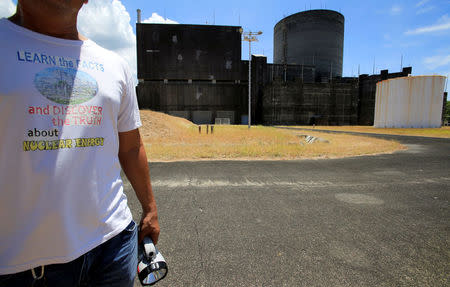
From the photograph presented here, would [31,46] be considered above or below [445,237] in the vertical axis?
above

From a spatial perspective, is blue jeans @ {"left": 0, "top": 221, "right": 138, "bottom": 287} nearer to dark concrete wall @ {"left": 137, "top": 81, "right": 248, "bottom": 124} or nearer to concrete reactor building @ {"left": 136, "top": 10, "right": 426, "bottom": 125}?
concrete reactor building @ {"left": 136, "top": 10, "right": 426, "bottom": 125}

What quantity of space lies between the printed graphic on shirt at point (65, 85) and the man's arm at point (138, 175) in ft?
1.31

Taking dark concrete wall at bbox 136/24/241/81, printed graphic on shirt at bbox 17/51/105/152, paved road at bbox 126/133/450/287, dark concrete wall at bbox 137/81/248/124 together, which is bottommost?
paved road at bbox 126/133/450/287

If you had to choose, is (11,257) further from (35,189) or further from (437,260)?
(437,260)

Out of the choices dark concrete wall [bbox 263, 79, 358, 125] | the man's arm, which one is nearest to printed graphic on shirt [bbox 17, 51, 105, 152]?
the man's arm

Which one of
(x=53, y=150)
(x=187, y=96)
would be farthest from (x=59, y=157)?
(x=187, y=96)

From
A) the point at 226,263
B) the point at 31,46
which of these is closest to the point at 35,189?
the point at 31,46

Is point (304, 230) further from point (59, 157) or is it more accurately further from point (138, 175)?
point (59, 157)

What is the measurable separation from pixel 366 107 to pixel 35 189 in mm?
62691

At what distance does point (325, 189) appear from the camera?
18.0 feet

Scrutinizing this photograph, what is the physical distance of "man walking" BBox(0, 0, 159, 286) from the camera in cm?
104

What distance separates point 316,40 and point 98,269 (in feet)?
206

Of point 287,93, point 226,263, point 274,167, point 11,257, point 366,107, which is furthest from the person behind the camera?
point 366,107

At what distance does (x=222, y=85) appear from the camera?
5072 cm
